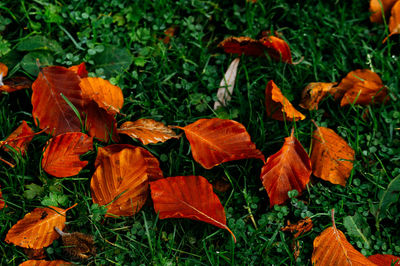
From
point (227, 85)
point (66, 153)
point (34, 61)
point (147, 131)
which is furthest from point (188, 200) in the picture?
point (34, 61)

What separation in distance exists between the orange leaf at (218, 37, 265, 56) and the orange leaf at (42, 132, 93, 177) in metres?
0.93

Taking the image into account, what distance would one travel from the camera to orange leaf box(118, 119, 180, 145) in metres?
1.99

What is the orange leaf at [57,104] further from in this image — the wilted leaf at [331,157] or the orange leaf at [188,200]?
the wilted leaf at [331,157]

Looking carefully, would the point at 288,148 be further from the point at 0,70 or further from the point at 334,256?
the point at 0,70

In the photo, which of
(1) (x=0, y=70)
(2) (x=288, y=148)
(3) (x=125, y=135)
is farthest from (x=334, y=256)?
(1) (x=0, y=70)

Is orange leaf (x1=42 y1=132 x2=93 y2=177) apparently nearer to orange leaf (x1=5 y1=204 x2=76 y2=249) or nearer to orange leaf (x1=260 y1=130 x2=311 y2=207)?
orange leaf (x1=5 y1=204 x2=76 y2=249)

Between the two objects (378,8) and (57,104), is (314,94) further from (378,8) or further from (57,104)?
(57,104)

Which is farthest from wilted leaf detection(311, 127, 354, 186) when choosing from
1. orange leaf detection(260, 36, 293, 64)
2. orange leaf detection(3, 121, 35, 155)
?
orange leaf detection(3, 121, 35, 155)

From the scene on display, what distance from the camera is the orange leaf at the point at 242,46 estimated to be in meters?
2.25

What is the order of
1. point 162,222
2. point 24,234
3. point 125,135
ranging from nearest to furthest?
point 24,234 → point 162,222 → point 125,135

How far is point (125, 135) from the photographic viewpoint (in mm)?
2113

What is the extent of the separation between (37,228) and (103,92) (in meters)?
0.74

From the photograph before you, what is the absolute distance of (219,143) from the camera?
6.51 feet

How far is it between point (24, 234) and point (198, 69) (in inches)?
49.8
